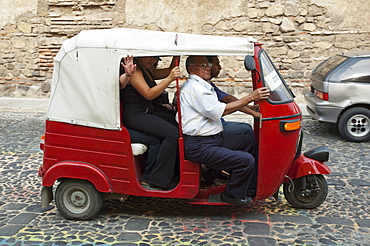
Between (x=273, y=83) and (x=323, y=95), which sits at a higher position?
(x=323, y=95)

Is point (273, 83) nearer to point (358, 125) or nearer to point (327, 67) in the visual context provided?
point (358, 125)

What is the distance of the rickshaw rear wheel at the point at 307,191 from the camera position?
5062 millimetres

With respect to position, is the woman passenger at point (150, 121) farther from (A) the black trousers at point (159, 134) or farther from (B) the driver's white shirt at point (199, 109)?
(B) the driver's white shirt at point (199, 109)

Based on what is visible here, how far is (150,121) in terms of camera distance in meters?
4.78

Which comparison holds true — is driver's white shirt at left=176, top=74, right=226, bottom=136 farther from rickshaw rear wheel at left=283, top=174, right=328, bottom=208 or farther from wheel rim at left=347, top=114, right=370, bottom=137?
wheel rim at left=347, top=114, right=370, bottom=137

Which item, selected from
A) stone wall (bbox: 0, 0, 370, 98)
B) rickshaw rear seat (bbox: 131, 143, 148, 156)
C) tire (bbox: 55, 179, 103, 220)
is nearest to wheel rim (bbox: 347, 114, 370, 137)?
stone wall (bbox: 0, 0, 370, 98)

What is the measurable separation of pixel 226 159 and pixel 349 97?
16.4ft

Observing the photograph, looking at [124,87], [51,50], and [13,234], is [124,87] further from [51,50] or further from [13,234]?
[51,50]

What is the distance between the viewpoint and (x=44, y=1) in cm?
1326

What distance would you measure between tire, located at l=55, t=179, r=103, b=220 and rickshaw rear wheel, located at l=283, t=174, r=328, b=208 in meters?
1.88

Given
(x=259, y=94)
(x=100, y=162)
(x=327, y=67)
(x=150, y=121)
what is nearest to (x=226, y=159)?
(x=259, y=94)

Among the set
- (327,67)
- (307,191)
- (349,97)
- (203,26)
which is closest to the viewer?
(307,191)

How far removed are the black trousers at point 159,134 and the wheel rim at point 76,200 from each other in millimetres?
660

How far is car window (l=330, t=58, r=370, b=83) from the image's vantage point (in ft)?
29.1
